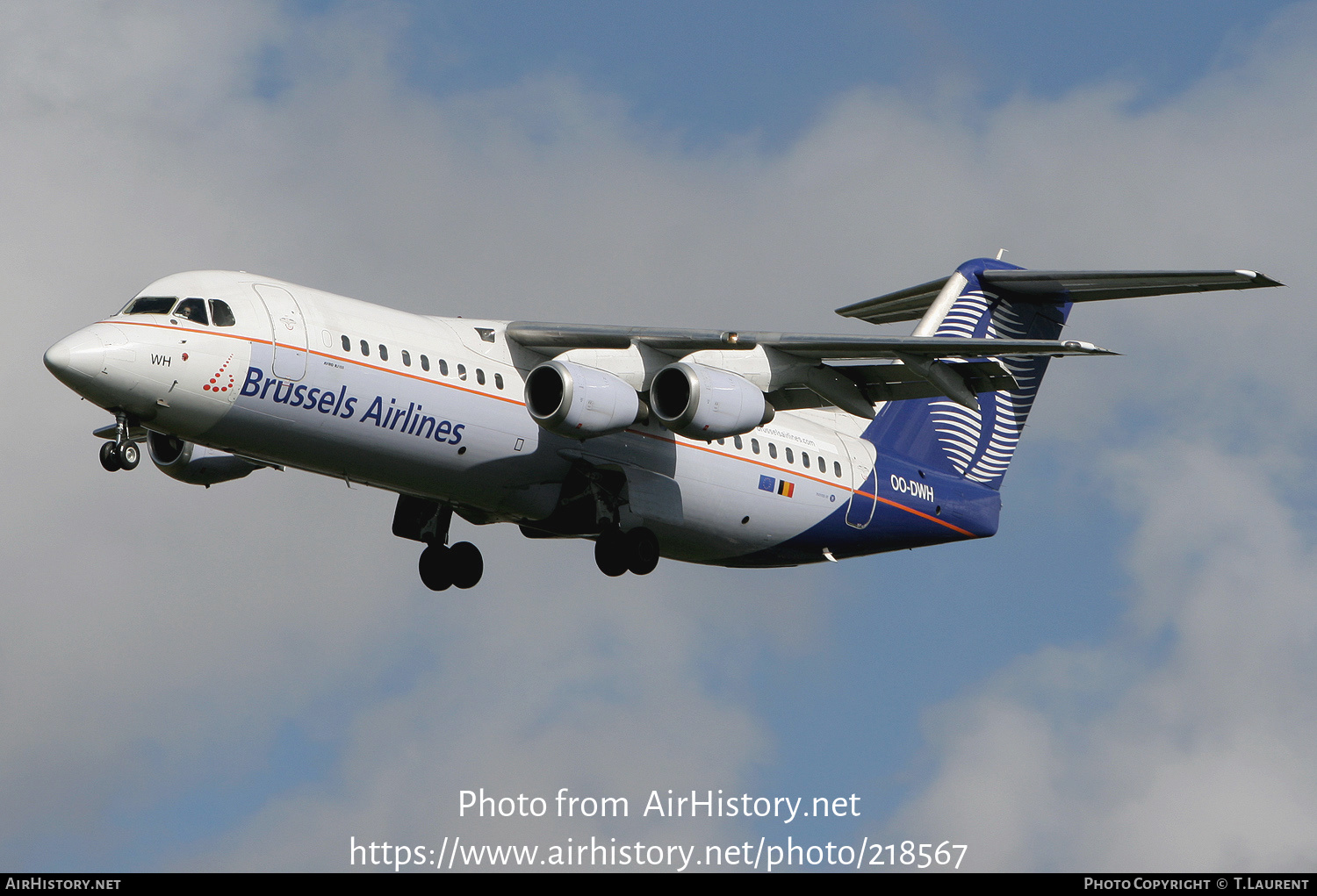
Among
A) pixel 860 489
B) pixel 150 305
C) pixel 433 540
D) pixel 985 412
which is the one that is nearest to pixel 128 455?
pixel 150 305

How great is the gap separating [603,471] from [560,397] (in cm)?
163

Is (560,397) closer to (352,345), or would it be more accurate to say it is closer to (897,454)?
(352,345)

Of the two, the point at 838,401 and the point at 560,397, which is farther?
the point at 838,401

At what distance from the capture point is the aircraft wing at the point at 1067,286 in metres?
17.1

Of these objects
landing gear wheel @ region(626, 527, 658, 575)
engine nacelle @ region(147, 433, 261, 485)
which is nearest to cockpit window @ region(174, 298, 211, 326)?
engine nacelle @ region(147, 433, 261, 485)

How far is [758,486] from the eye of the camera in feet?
61.4

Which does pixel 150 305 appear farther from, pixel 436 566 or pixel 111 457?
pixel 436 566

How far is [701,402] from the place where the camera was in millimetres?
16578

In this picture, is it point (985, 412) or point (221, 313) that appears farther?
point (985, 412)

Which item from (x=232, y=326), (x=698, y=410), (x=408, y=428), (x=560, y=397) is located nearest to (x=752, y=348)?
(x=698, y=410)

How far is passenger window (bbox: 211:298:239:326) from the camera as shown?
15.3 m

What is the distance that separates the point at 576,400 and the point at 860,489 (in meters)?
4.66

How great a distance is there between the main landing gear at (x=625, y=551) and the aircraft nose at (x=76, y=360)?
5.40 metres
